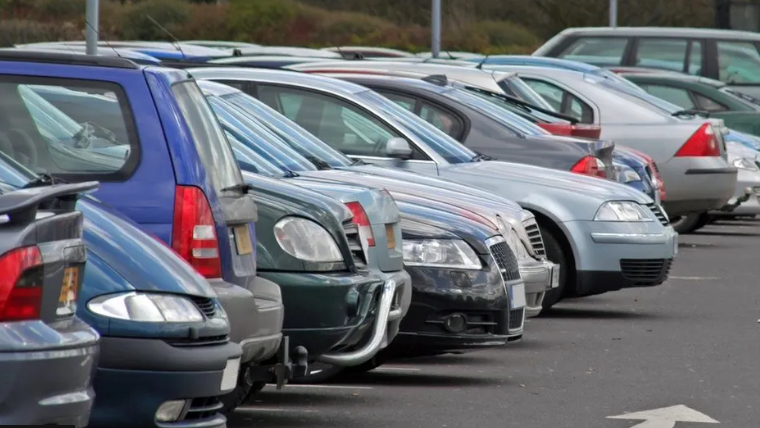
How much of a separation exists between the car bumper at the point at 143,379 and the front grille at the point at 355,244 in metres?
2.17

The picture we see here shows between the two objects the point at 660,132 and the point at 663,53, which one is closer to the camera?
the point at 660,132

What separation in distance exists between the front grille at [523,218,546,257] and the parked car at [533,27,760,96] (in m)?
15.6

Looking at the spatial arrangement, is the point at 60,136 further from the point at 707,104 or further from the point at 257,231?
the point at 707,104

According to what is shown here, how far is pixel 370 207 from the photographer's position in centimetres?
808

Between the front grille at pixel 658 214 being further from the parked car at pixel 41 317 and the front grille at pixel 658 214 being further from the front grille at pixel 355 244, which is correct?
the parked car at pixel 41 317

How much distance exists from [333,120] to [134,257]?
18.9 feet

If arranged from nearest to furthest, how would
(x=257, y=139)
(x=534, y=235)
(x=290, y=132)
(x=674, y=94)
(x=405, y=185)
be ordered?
(x=257, y=139)
(x=405, y=185)
(x=290, y=132)
(x=534, y=235)
(x=674, y=94)

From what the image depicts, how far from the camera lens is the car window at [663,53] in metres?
26.6

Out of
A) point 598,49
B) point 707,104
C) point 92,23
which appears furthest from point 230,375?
point 598,49

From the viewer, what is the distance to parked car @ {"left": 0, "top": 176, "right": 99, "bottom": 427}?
4410 millimetres

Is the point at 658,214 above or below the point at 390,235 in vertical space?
below

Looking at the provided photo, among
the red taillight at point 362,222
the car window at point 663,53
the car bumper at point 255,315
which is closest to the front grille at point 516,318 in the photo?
the red taillight at point 362,222

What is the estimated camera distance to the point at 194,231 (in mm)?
6477

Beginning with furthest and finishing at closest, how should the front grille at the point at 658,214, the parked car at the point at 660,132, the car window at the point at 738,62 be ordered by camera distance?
the car window at the point at 738,62
the parked car at the point at 660,132
the front grille at the point at 658,214
